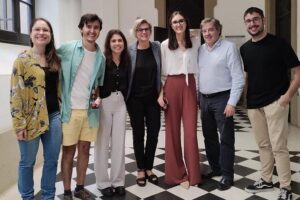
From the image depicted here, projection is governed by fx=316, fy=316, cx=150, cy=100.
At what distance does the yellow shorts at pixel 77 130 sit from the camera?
2307 mm

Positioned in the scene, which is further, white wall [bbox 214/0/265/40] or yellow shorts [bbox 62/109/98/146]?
white wall [bbox 214/0/265/40]

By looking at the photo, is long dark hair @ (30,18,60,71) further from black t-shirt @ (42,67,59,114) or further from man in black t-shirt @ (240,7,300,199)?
man in black t-shirt @ (240,7,300,199)

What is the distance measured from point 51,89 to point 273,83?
5.50ft

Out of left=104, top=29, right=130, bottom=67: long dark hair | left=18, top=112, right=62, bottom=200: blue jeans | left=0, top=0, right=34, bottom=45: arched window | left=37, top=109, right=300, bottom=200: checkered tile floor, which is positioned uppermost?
left=0, top=0, right=34, bottom=45: arched window

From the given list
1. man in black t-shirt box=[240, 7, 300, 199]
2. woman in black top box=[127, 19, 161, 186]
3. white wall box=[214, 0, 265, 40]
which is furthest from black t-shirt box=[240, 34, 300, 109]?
white wall box=[214, 0, 265, 40]

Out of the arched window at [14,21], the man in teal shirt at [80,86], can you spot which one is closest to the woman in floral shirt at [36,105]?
the man in teal shirt at [80,86]

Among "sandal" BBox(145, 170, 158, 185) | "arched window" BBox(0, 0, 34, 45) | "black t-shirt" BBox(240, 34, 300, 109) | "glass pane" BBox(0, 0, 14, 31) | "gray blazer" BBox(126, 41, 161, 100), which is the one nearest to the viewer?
"black t-shirt" BBox(240, 34, 300, 109)

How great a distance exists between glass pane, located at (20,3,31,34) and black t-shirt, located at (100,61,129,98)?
240cm

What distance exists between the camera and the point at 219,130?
2830 mm

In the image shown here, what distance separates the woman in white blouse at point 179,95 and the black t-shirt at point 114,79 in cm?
36

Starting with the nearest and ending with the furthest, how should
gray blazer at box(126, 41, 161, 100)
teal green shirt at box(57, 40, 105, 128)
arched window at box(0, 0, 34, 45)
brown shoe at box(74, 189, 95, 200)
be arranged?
teal green shirt at box(57, 40, 105, 128) → brown shoe at box(74, 189, 95, 200) → gray blazer at box(126, 41, 161, 100) → arched window at box(0, 0, 34, 45)

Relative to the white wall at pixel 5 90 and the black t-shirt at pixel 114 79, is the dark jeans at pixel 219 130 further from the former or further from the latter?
the white wall at pixel 5 90

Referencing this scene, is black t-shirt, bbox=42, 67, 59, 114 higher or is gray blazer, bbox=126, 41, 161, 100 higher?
gray blazer, bbox=126, 41, 161, 100

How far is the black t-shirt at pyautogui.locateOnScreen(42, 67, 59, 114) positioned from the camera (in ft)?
6.95
